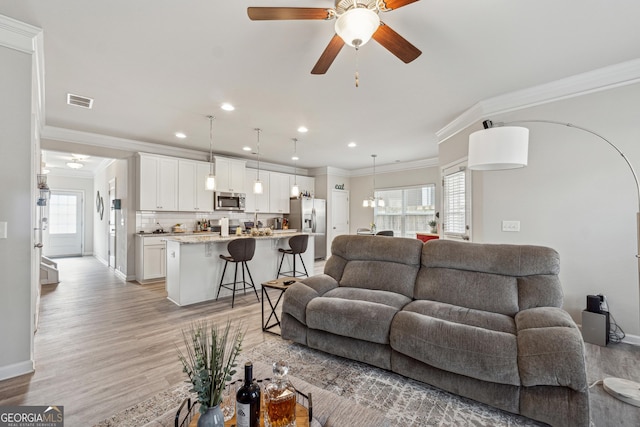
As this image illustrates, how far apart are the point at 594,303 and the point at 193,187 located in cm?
658

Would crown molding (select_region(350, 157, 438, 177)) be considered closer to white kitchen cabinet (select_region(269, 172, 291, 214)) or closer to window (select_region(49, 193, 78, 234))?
white kitchen cabinet (select_region(269, 172, 291, 214))

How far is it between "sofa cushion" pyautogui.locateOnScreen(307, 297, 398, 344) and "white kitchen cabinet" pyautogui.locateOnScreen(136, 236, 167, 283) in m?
4.14

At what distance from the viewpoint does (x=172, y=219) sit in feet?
20.2

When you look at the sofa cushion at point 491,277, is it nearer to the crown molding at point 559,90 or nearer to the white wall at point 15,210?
the crown molding at point 559,90

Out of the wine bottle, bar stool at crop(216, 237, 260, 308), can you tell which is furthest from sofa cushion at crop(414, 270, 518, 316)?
bar stool at crop(216, 237, 260, 308)

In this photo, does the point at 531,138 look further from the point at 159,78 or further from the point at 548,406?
the point at 159,78

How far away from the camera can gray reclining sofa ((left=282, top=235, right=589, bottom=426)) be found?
1.68 m

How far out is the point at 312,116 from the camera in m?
4.21

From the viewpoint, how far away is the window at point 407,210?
7438mm

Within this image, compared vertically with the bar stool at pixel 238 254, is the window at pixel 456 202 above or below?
above

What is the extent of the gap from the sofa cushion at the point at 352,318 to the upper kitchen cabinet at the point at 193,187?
4.49m

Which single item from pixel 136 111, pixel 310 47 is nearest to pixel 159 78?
pixel 136 111

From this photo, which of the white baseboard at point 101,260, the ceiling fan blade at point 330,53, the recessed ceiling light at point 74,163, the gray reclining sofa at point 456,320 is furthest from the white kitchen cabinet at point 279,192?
the ceiling fan blade at point 330,53

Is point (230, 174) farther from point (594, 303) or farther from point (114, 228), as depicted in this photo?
point (594, 303)
